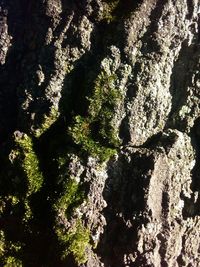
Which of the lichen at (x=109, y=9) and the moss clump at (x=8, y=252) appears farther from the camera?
the lichen at (x=109, y=9)

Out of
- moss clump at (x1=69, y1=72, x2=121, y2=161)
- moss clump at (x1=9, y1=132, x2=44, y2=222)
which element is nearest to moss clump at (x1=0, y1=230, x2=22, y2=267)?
moss clump at (x1=9, y1=132, x2=44, y2=222)

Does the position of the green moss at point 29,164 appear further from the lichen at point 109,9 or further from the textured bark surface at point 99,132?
the lichen at point 109,9

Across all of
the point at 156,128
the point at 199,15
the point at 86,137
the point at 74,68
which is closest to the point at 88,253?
the point at 86,137

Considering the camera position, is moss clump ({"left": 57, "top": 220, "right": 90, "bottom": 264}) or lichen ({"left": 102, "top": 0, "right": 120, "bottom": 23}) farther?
lichen ({"left": 102, "top": 0, "right": 120, "bottom": 23})

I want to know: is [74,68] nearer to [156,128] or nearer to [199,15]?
[156,128]

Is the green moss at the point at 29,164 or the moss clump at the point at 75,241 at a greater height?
the green moss at the point at 29,164

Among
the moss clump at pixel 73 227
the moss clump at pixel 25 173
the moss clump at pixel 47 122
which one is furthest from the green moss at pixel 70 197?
the moss clump at pixel 47 122

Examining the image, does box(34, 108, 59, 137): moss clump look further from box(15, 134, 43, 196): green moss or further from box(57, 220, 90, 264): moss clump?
box(57, 220, 90, 264): moss clump
